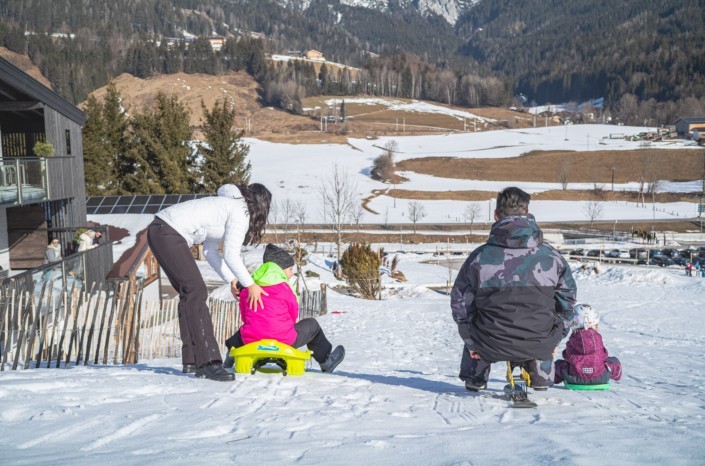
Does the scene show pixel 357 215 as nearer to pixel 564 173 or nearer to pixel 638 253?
pixel 638 253

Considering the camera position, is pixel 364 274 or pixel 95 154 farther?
pixel 95 154

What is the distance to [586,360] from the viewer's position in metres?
6.39

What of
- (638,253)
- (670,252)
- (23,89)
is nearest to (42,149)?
(23,89)

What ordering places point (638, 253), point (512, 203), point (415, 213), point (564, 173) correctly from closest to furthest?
point (512, 203), point (638, 253), point (415, 213), point (564, 173)

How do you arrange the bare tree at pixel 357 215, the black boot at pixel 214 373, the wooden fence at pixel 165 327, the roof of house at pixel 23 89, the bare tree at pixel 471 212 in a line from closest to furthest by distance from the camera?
the black boot at pixel 214 373 < the wooden fence at pixel 165 327 < the roof of house at pixel 23 89 < the bare tree at pixel 357 215 < the bare tree at pixel 471 212

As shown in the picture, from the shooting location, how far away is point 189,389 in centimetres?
554

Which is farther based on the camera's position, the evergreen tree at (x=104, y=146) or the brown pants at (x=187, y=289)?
the evergreen tree at (x=104, y=146)

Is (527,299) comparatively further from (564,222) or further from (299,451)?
(564,222)

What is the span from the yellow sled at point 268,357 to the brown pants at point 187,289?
0.93 feet

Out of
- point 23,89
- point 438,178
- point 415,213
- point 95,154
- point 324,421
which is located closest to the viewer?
point 324,421

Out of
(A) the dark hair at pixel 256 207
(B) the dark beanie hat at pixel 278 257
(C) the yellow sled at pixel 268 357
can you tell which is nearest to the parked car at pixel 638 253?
(C) the yellow sled at pixel 268 357

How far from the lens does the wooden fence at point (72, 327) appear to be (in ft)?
25.1

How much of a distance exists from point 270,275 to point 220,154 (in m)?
39.5

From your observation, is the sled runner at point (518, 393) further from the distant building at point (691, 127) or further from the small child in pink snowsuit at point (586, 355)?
the distant building at point (691, 127)
